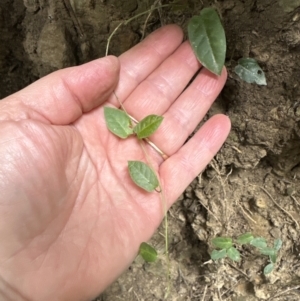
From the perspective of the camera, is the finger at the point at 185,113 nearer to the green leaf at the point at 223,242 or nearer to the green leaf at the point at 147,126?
the green leaf at the point at 147,126

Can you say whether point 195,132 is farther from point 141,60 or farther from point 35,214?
point 35,214

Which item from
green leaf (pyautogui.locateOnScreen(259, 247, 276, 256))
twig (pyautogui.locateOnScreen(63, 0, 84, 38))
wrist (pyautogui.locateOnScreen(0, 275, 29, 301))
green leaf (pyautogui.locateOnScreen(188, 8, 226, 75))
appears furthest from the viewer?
green leaf (pyautogui.locateOnScreen(259, 247, 276, 256))

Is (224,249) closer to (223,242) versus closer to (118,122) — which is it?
(223,242)

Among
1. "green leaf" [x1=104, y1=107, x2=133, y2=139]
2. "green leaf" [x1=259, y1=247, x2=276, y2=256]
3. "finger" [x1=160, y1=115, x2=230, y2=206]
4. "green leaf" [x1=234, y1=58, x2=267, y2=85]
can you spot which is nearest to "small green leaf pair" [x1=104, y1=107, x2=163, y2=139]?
"green leaf" [x1=104, y1=107, x2=133, y2=139]

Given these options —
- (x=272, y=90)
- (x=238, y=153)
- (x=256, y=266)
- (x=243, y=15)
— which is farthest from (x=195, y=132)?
(x=256, y=266)

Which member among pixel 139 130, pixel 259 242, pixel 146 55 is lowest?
pixel 259 242

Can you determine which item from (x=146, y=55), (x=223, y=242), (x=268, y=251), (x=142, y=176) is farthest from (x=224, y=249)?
(x=146, y=55)

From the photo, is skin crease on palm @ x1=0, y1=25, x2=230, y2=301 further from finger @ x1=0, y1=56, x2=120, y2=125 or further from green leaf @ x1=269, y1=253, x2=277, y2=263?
green leaf @ x1=269, y1=253, x2=277, y2=263
